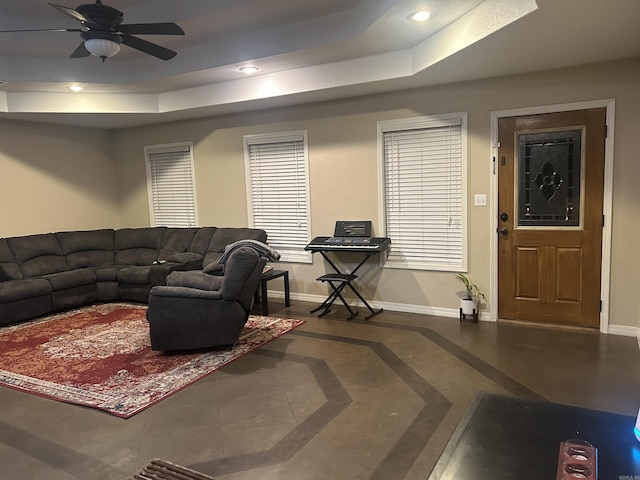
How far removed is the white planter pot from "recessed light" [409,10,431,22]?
2720 mm

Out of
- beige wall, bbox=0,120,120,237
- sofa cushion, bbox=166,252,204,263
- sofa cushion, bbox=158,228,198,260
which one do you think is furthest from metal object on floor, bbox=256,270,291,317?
beige wall, bbox=0,120,120,237

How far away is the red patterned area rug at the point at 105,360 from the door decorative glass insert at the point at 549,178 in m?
2.62

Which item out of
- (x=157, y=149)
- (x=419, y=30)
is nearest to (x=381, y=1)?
(x=419, y=30)

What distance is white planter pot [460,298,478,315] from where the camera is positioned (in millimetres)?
4730

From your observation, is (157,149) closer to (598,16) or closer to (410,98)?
(410,98)

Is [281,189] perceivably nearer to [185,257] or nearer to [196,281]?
[185,257]

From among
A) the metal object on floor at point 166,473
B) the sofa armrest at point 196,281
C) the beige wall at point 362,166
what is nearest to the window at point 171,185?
the beige wall at point 362,166

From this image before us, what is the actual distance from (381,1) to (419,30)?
0.49 metres

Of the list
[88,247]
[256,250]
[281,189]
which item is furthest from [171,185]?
[256,250]

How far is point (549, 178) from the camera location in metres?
4.33

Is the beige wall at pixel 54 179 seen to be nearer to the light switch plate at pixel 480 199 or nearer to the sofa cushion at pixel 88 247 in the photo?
the sofa cushion at pixel 88 247

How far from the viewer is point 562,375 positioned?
3.38 m

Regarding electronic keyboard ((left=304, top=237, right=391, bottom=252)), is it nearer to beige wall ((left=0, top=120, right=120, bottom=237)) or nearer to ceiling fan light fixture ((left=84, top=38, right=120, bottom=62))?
ceiling fan light fixture ((left=84, top=38, right=120, bottom=62))

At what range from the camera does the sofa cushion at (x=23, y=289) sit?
4.98 m
